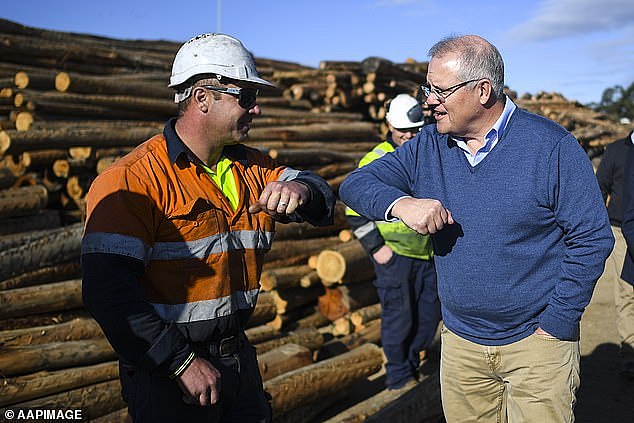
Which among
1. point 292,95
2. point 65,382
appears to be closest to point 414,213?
point 65,382

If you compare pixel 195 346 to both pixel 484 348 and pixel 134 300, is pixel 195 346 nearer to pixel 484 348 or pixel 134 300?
pixel 134 300

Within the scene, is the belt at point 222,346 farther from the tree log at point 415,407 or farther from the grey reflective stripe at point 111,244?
the tree log at point 415,407

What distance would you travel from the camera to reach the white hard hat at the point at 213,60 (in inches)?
106

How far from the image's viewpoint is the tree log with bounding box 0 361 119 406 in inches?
164

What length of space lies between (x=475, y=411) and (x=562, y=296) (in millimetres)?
795

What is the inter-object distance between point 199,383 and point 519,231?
1.51 m

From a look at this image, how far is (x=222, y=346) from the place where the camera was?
2.77 m

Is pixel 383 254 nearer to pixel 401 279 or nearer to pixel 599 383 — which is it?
pixel 401 279

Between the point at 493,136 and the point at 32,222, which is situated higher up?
the point at 493,136

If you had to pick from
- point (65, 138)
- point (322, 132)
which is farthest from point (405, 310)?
point (322, 132)

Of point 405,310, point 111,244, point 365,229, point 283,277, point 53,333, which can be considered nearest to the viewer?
point 111,244

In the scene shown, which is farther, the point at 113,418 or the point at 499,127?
the point at 113,418

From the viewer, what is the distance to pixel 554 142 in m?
2.83

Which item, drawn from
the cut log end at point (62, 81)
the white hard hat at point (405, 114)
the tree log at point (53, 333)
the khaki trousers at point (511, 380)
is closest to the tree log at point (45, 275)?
the tree log at point (53, 333)
